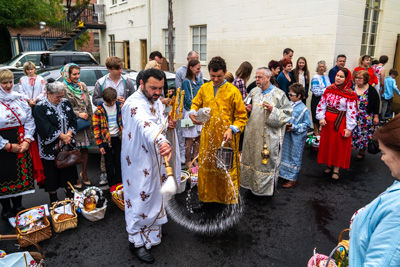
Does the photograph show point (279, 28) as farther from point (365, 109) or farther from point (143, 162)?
point (143, 162)

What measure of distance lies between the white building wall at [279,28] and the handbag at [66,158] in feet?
22.5

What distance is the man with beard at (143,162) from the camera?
9.06 ft

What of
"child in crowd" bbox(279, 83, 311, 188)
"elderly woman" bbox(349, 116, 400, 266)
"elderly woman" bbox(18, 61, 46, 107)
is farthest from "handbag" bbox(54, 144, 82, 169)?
"elderly woman" bbox(349, 116, 400, 266)

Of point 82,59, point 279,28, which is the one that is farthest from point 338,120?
point 82,59

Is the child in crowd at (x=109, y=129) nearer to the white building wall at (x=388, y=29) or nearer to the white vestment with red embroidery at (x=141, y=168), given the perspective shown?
the white vestment with red embroidery at (x=141, y=168)

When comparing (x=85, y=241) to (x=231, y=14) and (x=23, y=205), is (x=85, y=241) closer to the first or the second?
(x=23, y=205)

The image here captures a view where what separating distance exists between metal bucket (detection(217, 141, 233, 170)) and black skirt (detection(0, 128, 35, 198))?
2460mm

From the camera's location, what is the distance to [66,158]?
389cm

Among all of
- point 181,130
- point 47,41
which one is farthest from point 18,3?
point 181,130

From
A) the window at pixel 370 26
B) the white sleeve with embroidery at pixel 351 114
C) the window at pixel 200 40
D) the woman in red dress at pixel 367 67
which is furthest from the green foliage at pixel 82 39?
the white sleeve with embroidery at pixel 351 114

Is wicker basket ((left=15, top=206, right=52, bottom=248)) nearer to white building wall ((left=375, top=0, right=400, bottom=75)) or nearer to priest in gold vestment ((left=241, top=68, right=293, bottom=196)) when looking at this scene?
priest in gold vestment ((left=241, top=68, right=293, bottom=196))

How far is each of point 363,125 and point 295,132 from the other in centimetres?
212

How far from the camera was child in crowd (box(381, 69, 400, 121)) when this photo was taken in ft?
27.4

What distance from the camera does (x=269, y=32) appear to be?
9234 millimetres
